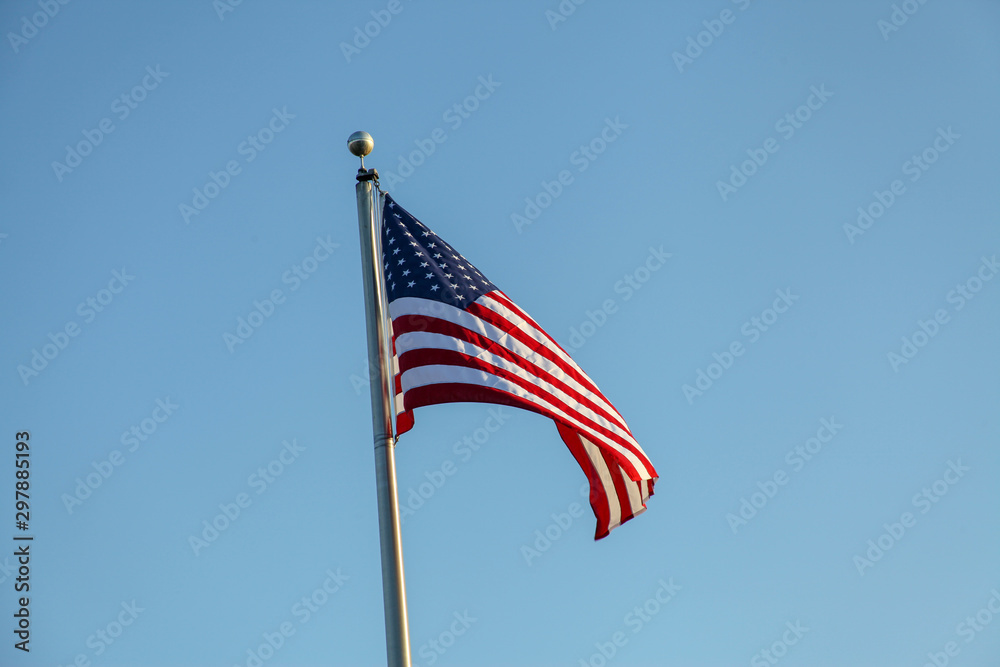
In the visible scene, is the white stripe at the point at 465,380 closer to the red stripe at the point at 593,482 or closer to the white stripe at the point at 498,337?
the white stripe at the point at 498,337

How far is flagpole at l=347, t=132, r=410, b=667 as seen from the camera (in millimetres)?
11633

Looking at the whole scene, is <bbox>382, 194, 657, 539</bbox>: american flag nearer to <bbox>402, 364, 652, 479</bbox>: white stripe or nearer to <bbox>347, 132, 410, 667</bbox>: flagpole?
<bbox>402, 364, 652, 479</bbox>: white stripe

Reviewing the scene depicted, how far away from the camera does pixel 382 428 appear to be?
41.7 ft

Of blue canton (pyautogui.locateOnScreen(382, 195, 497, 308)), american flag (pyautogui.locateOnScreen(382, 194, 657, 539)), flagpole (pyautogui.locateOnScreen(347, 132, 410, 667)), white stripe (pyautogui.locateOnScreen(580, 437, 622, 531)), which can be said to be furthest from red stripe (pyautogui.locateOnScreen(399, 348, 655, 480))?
blue canton (pyautogui.locateOnScreen(382, 195, 497, 308))

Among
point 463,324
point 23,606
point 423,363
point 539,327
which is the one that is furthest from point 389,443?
point 23,606

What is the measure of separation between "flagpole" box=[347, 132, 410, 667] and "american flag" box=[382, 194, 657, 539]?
297mm

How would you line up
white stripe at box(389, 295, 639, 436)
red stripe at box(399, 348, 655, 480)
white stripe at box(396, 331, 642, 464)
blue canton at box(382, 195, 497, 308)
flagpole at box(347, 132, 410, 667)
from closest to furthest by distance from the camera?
1. flagpole at box(347, 132, 410, 667)
2. red stripe at box(399, 348, 655, 480)
3. white stripe at box(396, 331, 642, 464)
4. white stripe at box(389, 295, 639, 436)
5. blue canton at box(382, 195, 497, 308)

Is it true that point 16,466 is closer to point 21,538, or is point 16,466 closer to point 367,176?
point 21,538

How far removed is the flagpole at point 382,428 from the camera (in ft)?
38.2

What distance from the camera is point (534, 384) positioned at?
13734 mm

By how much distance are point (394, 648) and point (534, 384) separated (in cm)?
393

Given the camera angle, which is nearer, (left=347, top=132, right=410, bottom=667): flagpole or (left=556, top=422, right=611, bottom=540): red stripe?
(left=347, top=132, right=410, bottom=667): flagpole

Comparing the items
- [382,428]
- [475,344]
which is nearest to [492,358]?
[475,344]

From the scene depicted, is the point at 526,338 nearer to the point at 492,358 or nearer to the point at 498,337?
the point at 498,337
